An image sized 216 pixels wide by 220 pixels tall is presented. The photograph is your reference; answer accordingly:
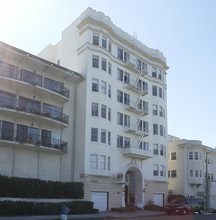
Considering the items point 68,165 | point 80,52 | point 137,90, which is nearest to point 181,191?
point 137,90

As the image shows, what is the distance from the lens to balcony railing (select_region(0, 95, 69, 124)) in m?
29.2

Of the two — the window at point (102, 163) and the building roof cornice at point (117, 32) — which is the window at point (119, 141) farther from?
the building roof cornice at point (117, 32)

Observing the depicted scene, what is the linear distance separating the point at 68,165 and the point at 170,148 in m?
28.7

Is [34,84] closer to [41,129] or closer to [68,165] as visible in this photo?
[41,129]

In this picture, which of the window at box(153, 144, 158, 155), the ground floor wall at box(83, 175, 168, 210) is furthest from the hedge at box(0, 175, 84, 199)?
the window at box(153, 144, 158, 155)

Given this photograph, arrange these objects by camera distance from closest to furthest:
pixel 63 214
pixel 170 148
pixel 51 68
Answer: pixel 63 214
pixel 51 68
pixel 170 148

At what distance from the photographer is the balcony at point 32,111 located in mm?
28891

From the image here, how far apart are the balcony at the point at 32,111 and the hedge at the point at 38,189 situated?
237 inches

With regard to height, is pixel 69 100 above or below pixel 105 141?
above

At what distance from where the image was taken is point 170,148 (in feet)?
189

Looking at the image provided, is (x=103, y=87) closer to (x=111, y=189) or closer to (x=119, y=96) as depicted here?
(x=119, y=96)

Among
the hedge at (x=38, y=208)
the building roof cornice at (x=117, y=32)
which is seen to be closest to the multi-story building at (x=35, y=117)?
the hedge at (x=38, y=208)

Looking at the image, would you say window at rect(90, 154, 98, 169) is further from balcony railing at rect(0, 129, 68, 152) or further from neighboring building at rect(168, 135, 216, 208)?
neighboring building at rect(168, 135, 216, 208)

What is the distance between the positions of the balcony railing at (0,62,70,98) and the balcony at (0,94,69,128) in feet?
7.01
